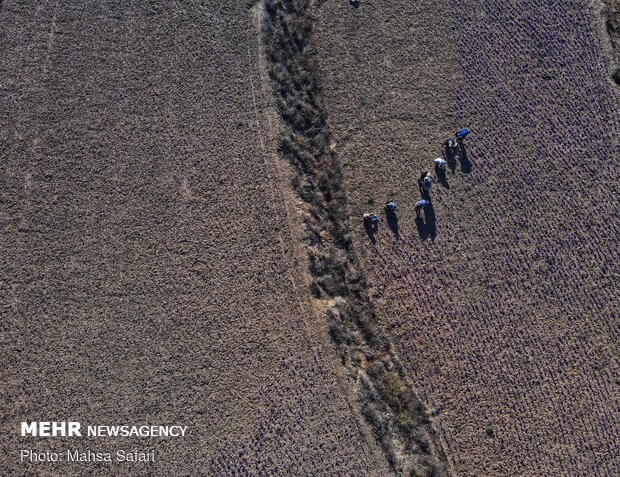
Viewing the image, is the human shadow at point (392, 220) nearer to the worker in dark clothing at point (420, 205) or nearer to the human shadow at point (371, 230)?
the human shadow at point (371, 230)

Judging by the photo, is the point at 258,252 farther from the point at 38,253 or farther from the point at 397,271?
the point at 38,253

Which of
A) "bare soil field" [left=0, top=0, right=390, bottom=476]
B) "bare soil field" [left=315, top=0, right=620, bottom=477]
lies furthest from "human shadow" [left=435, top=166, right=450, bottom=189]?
"bare soil field" [left=0, top=0, right=390, bottom=476]

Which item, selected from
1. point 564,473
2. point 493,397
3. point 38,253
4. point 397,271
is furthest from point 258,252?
point 564,473

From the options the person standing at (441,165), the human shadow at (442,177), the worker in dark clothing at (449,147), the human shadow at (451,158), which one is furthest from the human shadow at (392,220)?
the worker in dark clothing at (449,147)

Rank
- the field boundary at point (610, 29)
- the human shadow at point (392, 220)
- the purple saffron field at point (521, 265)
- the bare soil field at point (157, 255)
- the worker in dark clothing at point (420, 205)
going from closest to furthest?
the bare soil field at point (157, 255) < the purple saffron field at point (521, 265) < the worker in dark clothing at point (420, 205) < the human shadow at point (392, 220) < the field boundary at point (610, 29)

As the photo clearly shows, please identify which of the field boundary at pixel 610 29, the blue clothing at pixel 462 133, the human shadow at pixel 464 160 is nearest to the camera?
the blue clothing at pixel 462 133

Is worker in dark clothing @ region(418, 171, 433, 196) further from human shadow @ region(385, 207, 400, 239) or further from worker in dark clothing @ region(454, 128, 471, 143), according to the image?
worker in dark clothing @ region(454, 128, 471, 143)
